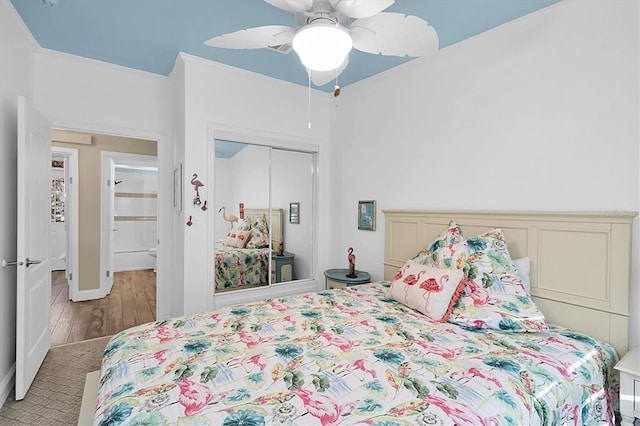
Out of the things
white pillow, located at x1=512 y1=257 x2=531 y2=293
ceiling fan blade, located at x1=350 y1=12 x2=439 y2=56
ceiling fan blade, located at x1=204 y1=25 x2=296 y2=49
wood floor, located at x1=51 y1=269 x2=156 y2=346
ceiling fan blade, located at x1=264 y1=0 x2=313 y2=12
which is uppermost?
ceiling fan blade, located at x1=264 y1=0 x2=313 y2=12

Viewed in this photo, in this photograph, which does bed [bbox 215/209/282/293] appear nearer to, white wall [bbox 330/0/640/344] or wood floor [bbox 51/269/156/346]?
white wall [bbox 330/0/640/344]

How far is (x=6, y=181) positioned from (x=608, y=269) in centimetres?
385

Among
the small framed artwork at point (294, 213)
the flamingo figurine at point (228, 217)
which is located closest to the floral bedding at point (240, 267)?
the flamingo figurine at point (228, 217)

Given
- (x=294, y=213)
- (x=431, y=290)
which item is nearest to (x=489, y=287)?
(x=431, y=290)

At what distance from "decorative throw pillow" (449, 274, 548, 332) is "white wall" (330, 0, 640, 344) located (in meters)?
0.54

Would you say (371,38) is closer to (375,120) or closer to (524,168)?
(524,168)

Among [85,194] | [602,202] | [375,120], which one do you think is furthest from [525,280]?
[85,194]

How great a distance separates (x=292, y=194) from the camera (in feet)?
12.4

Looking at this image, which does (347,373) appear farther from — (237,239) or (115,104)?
(115,104)

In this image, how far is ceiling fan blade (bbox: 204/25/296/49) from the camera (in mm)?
1607

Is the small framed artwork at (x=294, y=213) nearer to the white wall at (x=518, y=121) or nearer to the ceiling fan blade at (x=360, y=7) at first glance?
the white wall at (x=518, y=121)

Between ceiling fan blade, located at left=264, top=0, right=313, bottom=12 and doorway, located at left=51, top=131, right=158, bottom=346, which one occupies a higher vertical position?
ceiling fan blade, located at left=264, top=0, right=313, bottom=12

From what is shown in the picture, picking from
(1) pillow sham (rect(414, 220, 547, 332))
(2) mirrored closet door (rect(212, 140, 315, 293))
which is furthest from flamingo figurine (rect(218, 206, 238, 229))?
(1) pillow sham (rect(414, 220, 547, 332))

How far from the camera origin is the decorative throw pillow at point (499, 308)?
1.86m
